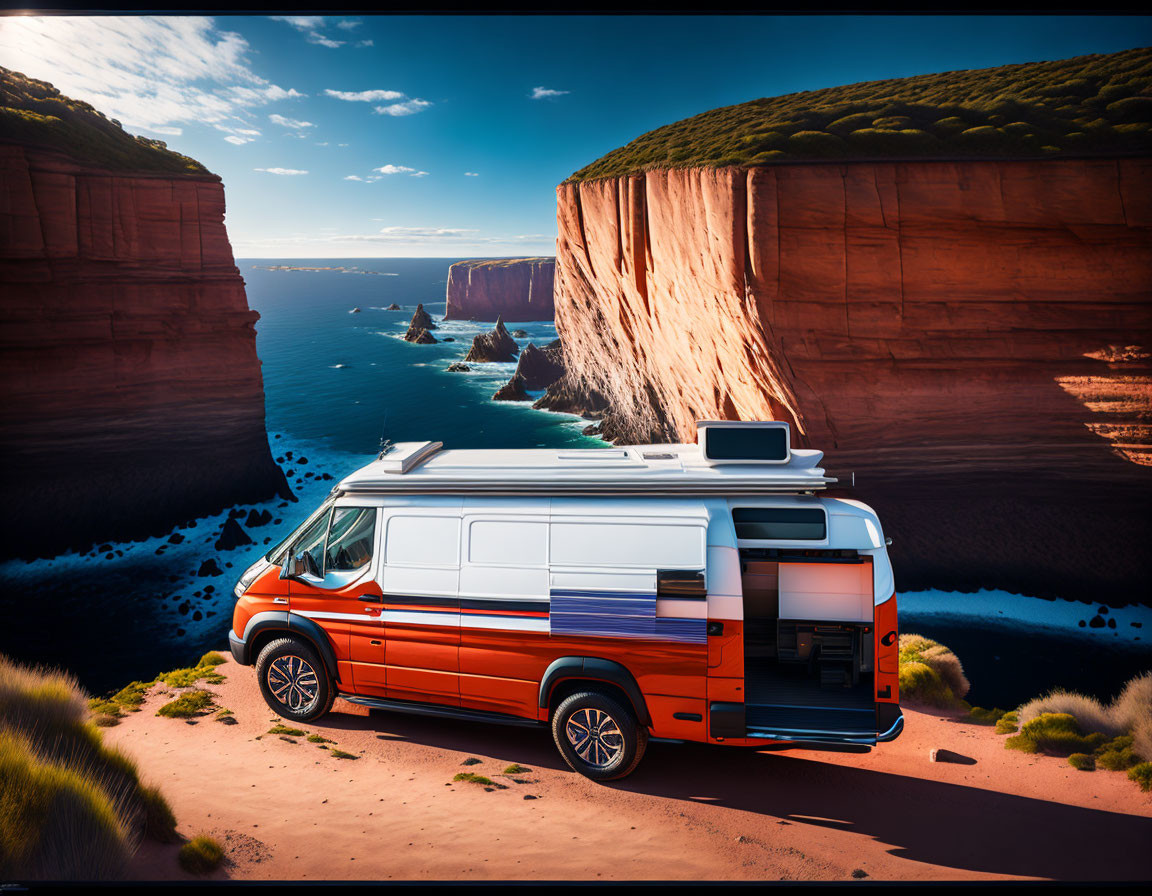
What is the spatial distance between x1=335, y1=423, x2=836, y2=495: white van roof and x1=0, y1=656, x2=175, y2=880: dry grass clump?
127 inches

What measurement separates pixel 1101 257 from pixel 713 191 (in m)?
12.1

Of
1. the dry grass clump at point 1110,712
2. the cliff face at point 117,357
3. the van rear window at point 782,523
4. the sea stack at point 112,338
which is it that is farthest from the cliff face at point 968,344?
the sea stack at point 112,338

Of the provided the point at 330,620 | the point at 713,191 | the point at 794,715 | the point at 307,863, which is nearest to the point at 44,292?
the point at 713,191

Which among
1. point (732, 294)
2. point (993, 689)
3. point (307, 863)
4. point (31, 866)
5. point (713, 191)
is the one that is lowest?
point (993, 689)

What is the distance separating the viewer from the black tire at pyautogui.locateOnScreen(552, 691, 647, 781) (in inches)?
246

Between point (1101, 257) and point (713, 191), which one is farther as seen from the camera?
point (713, 191)

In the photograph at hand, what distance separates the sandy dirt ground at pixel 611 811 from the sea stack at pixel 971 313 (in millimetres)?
15354

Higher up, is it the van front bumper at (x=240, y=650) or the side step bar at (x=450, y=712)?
the van front bumper at (x=240, y=650)

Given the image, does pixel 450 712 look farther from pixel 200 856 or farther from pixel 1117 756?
pixel 1117 756

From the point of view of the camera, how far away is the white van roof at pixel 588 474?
6.35m

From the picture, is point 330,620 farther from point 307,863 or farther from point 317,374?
point 317,374

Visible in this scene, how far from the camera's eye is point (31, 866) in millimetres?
4703

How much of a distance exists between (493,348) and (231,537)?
180 ft

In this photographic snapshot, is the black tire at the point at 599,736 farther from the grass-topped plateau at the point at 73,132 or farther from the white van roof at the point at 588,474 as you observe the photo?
the grass-topped plateau at the point at 73,132
